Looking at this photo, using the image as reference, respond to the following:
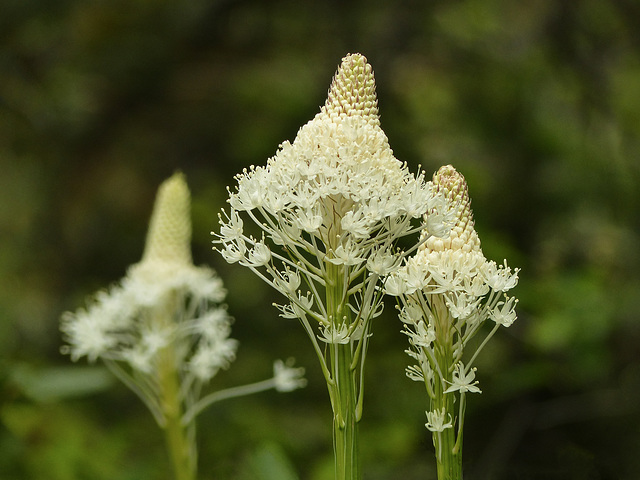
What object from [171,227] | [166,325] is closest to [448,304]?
[166,325]

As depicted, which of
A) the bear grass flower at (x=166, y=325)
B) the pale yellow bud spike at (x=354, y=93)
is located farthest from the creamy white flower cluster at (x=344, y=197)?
the bear grass flower at (x=166, y=325)

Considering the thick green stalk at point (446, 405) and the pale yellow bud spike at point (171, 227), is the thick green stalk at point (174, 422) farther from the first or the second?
the thick green stalk at point (446, 405)

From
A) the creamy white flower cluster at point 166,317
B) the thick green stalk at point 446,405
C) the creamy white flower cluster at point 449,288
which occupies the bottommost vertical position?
the thick green stalk at point 446,405

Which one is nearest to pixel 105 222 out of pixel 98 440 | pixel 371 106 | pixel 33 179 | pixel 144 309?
pixel 33 179

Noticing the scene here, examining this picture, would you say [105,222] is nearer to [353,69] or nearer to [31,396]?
[31,396]

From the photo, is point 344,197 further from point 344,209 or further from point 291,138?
point 291,138

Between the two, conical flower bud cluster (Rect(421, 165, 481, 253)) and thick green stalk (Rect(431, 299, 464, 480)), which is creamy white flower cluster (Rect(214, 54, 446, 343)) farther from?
thick green stalk (Rect(431, 299, 464, 480))

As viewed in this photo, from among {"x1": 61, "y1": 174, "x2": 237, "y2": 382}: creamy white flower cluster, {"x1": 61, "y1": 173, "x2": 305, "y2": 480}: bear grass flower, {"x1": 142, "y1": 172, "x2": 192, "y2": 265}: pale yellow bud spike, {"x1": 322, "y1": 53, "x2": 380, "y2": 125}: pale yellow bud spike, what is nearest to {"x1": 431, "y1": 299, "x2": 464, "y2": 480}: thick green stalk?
{"x1": 322, "y1": 53, "x2": 380, "y2": 125}: pale yellow bud spike
